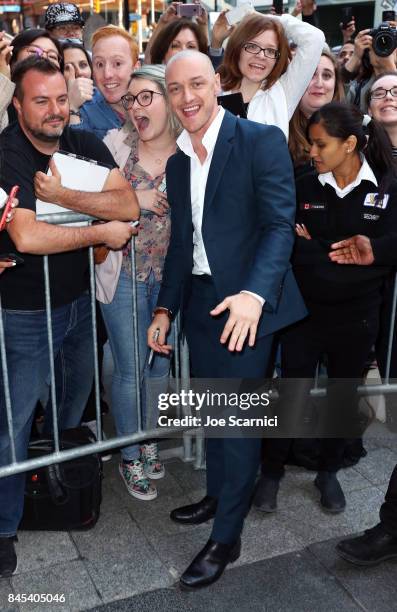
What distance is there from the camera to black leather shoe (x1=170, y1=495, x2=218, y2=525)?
3.74 meters

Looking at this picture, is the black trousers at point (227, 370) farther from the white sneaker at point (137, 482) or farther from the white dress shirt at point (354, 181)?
the white dress shirt at point (354, 181)

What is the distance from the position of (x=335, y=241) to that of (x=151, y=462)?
1.82m

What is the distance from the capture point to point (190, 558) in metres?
3.45

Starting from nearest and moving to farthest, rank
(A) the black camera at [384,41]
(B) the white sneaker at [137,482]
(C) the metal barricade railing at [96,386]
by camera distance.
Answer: (C) the metal barricade railing at [96,386]
(B) the white sneaker at [137,482]
(A) the black camera at [384,41]

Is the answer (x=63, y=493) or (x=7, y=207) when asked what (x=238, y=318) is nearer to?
(x=7, y=207)

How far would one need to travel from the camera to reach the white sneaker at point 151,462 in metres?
4.19

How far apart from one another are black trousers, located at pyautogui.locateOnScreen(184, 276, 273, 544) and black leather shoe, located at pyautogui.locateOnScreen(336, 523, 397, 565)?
58 centimetres

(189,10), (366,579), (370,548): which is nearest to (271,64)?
(189,10)

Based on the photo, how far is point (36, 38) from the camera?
435 cm

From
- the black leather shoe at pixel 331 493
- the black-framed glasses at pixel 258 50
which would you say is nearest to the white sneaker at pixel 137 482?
the black leather shoe at pixel 331 493

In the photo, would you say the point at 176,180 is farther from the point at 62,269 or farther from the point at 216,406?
the point at 216,406

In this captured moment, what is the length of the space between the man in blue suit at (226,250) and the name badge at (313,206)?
68cm

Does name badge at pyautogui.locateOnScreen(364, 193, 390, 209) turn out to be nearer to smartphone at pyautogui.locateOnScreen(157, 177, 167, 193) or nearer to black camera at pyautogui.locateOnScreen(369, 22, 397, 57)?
smartphone at pyautogui.locateOnScreen(157, 177, 167, 193)

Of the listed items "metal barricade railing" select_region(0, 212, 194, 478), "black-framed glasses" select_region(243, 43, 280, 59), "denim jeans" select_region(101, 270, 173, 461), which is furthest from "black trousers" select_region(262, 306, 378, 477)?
"black-framed glasses" select_region(243, 43, 280, 59)
